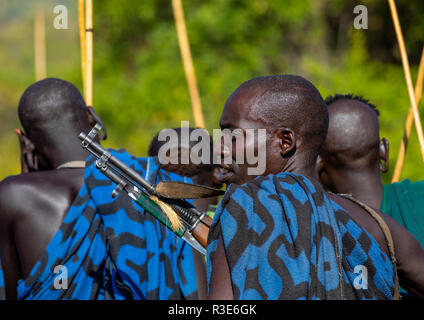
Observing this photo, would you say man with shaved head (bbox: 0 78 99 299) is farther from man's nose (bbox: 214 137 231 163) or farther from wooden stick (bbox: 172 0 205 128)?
wooden stick (bbox: 172 0 205 128)

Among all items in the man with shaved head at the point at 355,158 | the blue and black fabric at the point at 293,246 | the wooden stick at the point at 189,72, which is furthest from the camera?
the wooden stick at the point at 189,72

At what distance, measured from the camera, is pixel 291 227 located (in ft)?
5.74

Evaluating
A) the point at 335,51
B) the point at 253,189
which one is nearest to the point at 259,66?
the point at 335,51

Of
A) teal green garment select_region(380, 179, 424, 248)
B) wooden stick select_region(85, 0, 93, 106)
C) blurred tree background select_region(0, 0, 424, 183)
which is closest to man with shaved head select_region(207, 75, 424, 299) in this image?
teal green garment select_region(380, 179, 424, 248)

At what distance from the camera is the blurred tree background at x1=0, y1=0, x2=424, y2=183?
1063cm

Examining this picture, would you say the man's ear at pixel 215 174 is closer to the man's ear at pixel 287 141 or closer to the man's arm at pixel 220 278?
the man's ear at pixel 287 141

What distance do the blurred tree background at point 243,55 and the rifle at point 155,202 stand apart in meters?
8.00

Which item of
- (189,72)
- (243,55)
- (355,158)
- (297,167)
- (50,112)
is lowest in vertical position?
(355,158)

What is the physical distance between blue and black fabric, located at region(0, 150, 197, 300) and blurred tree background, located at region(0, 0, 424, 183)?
745 centimetres

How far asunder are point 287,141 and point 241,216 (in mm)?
422

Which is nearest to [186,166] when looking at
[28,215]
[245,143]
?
[28,215]

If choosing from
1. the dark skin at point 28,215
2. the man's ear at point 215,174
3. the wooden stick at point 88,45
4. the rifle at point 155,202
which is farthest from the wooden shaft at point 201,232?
the wooden stick at point 88,45

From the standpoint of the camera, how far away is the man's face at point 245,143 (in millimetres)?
2014

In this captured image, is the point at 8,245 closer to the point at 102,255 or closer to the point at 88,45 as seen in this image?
the point at 102,255
